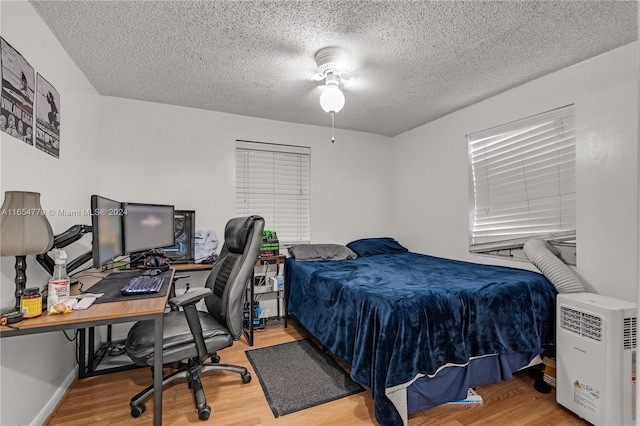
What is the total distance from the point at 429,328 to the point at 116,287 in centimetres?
Result: 200

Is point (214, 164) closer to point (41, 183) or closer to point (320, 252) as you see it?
point (320, 252)

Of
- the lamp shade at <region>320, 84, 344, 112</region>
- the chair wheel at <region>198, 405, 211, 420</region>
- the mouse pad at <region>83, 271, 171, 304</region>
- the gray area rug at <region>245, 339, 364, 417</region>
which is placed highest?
the lamp shade at <region>320, 84, 344, 112</region>

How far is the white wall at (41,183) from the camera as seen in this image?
148 centimetres

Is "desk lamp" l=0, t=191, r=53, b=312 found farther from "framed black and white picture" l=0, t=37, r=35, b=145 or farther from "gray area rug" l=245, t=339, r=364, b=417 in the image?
"gray area rug" l=245, t=339, r=364, b=417

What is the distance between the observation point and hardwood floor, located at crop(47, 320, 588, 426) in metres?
1.80

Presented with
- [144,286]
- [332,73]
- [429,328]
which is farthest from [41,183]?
[429,328]

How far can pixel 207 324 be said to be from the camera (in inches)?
79.1

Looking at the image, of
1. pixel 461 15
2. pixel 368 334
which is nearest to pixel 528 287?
pixel 368 334

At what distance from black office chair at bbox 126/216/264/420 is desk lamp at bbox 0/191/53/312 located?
680 millimetres

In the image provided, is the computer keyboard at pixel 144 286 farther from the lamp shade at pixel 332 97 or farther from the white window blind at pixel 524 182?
the white window blind at pixel 524 182

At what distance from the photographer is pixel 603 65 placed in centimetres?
216

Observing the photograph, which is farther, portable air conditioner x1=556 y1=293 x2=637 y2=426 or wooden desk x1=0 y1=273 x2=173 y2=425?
portable air conditioner x1=556 y1=293 x2=637 y2=426

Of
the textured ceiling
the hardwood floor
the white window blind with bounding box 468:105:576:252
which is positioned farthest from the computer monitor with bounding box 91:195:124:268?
the white window blind with bounding box 468:105:576:252

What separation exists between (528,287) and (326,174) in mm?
2593
